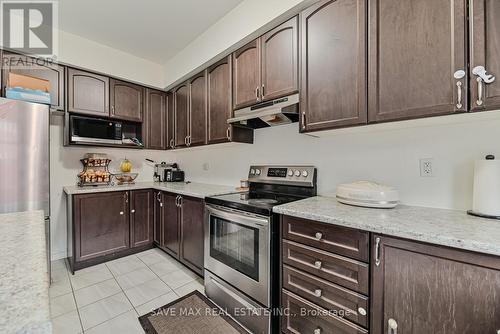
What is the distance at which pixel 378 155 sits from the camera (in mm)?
1526

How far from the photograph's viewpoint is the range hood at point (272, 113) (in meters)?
1.62

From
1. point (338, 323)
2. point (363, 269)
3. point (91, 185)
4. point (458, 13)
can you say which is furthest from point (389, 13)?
point (91, 185)

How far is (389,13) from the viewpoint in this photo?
3.90ft

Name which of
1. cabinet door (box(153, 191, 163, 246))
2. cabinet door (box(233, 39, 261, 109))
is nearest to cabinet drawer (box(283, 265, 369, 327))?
cabinet door (box(233, 39, 261, 109))

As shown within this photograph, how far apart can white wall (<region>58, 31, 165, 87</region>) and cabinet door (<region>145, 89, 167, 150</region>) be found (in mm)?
167

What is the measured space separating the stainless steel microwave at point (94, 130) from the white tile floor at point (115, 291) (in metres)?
1.45

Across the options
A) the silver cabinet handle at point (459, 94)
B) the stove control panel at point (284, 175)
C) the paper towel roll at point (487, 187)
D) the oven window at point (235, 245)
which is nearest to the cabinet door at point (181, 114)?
the stove control panel at point (284, 175)

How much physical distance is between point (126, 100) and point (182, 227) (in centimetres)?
186

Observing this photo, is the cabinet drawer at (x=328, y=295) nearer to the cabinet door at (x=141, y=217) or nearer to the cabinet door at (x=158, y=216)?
the cabinet door at (x=158, y=216)

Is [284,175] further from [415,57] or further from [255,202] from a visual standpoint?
[415,57]

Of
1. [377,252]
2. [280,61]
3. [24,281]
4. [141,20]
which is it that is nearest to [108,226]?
[141,20]

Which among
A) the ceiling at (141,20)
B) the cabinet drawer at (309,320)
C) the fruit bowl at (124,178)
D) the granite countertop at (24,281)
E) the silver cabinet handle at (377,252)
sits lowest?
the cabinet drawer at (309,320)

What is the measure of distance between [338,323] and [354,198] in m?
0.68

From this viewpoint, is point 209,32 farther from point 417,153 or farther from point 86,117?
point 417,153
